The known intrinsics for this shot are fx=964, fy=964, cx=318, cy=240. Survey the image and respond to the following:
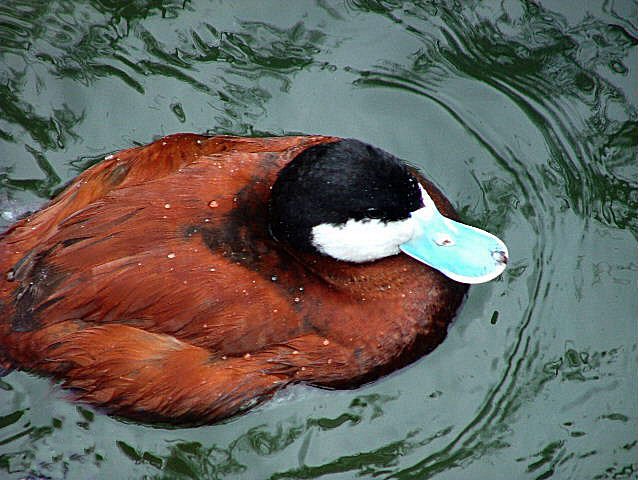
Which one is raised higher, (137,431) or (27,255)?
(27,255)

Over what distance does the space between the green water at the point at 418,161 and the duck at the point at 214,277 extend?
22cm

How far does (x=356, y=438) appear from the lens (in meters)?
3.65

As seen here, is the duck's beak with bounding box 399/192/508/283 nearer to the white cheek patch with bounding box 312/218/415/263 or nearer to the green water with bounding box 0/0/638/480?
the white cheek patch with bounding box 312/218/415/263

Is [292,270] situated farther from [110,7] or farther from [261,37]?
[110,7]

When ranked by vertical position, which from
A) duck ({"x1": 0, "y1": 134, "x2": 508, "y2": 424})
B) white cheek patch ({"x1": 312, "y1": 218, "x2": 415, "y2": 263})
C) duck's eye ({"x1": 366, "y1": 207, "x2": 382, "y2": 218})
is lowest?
duck ({"x1": 0, "y1": 134, "x2": 508, "y2": 424})

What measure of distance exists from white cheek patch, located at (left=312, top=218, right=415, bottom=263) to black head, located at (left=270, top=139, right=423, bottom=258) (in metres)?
0.02

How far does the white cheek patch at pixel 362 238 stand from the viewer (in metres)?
3.32

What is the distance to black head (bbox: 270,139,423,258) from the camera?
3.18 meters

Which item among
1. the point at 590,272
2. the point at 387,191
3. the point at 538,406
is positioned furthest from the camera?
the point at 590,272

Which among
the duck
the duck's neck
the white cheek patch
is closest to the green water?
the duck

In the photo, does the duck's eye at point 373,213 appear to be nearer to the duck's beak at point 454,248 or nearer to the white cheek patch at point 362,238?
the white cheek patch at point 362,238

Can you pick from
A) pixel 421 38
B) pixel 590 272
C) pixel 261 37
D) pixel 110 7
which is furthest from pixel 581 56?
pixel 110 7

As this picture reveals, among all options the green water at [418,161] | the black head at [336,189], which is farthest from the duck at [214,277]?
the green water at [418,161]

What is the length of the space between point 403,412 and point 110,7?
7.47 ft
